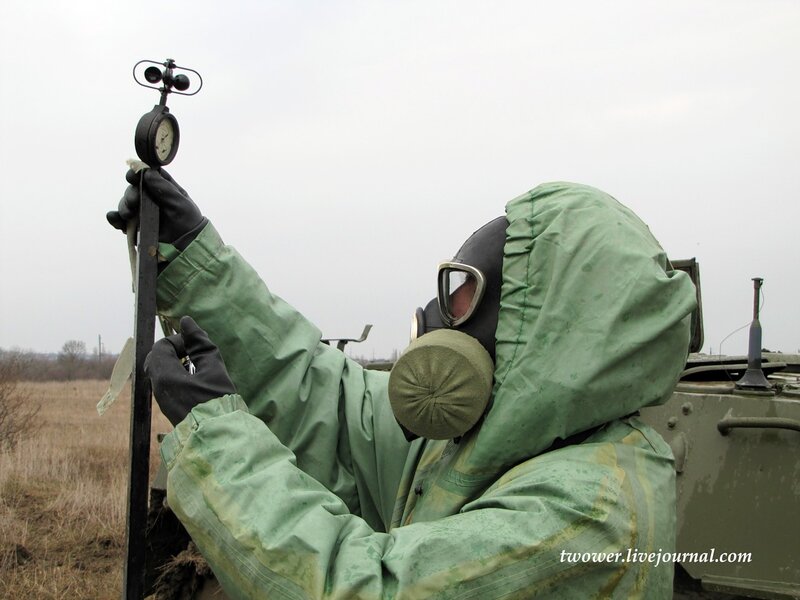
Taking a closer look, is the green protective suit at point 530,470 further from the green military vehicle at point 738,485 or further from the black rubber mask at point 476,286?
the green military vehicle at point 738,485

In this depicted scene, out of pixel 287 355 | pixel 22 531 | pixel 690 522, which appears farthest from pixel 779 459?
pixel 22 531

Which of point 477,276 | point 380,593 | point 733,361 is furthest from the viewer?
point 733,361

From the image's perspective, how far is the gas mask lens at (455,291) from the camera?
5.74ft

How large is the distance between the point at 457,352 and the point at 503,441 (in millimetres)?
188

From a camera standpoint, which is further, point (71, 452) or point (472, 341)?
point (71, 452)

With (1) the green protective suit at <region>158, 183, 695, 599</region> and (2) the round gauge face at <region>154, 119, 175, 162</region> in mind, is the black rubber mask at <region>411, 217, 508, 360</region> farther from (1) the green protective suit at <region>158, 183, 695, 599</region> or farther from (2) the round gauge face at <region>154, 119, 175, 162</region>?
(2) the round gauge face at <region>154, 119, 175, 162</region>

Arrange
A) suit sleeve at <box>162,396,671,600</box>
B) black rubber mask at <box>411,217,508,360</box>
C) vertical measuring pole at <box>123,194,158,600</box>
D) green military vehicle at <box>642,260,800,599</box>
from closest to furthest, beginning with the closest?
suit sleeve at <box>162,396,671,600</box>
black rubber mask at <box>411,217,508,360</box>
vertical measuring pole at <box>123,194,158,600</box>
green military vehicle at <box>642,260,800,599</box>

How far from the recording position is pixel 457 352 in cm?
160

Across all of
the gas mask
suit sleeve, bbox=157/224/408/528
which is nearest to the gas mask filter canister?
the gas mask

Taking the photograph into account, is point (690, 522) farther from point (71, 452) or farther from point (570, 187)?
point (71, 452)

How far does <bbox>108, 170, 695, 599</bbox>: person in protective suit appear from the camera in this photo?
4.37 feet

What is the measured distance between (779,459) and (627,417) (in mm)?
1870

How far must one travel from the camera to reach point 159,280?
203cm

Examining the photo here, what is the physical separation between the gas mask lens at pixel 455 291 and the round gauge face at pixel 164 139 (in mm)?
736
